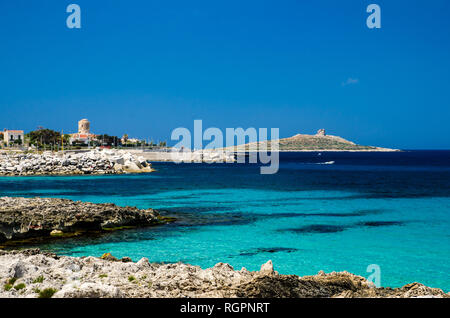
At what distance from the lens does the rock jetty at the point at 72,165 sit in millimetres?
60781

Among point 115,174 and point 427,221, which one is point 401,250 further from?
point 115,174

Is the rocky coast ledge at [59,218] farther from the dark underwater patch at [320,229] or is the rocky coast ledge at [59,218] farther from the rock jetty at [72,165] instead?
the rock jetty at [72,165]

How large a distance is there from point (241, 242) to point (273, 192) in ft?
74.3

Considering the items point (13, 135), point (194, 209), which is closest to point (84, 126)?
point (13, 135)

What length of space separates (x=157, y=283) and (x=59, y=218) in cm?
1240

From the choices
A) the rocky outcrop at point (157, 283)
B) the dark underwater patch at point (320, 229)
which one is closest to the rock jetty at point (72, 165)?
the dark underwater patch at point (320, 229)

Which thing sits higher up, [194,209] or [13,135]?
[13,135]

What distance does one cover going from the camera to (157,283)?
8547mm

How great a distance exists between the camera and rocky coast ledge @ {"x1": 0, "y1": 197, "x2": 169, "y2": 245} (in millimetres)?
17484

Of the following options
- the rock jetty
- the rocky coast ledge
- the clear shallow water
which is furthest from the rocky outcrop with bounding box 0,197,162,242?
the rock jetty

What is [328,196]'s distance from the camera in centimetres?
3675

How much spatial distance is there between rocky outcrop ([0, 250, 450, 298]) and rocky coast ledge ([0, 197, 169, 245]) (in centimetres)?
805

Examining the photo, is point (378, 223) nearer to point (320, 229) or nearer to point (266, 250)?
point (320, 229)
